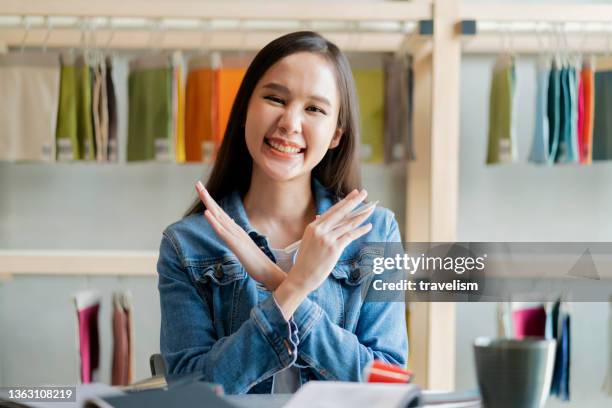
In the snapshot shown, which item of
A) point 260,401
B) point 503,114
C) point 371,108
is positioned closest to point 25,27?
point 371,108

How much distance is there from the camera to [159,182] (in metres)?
3.62

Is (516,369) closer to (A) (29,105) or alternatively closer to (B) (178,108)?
(B) (178,108)

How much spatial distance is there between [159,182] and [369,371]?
2.74 meters

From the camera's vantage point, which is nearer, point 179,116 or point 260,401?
point 260,401

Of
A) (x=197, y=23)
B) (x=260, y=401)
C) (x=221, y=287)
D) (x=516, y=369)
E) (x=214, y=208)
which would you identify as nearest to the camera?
(x=516, y=369)

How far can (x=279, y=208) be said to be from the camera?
1.59 meters

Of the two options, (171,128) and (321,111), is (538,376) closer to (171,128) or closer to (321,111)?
(321,111)

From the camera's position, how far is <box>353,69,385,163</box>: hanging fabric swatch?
3.16 meters

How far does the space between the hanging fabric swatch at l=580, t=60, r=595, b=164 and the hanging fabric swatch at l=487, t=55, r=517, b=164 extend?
25 centimetres

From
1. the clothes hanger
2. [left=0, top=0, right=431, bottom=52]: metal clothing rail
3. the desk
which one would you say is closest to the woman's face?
the desk

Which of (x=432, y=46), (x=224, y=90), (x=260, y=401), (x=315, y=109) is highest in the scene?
(x=432, y=46)

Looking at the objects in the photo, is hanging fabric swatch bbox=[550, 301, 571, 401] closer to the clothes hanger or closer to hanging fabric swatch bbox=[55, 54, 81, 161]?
hanging fabric swatch bbox=[55, 54, 81, 161]

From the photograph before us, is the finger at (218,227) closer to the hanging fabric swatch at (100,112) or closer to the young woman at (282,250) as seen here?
the young woman at (282,250)

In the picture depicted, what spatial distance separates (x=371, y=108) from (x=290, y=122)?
174 cm
